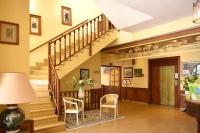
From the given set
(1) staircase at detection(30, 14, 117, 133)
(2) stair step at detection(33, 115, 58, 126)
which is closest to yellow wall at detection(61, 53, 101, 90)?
(1) staircase at detection(30, 14, 117, 133)

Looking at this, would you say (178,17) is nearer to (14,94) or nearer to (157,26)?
(157,26)

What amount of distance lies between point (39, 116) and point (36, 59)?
9.29 feet

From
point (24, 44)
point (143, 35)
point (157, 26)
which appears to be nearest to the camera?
point (24, 44)

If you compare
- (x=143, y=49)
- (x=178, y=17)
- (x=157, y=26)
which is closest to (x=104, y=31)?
(x=143, y=49)

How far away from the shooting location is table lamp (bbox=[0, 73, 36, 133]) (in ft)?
7.63

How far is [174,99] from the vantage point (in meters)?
8.59

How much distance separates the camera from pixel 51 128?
4684 millimetres

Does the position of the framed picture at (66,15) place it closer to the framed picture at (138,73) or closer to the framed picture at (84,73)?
the framed picture at (84,73)

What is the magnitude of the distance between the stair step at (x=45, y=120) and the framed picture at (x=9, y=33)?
2.26m

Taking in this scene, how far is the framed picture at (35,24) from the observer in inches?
272

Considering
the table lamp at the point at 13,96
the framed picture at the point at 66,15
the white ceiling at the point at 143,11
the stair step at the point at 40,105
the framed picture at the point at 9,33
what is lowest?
the stair step at the point at 40,105

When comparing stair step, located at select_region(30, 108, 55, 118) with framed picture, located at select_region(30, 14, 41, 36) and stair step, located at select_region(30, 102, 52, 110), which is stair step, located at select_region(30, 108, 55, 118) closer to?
stair step, located at select_region(30, 102, 52, 110)

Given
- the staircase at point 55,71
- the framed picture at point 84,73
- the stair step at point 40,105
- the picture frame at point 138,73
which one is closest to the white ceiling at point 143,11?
the staircase at point 55,71

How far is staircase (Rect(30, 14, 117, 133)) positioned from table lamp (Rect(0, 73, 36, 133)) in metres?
2.01
